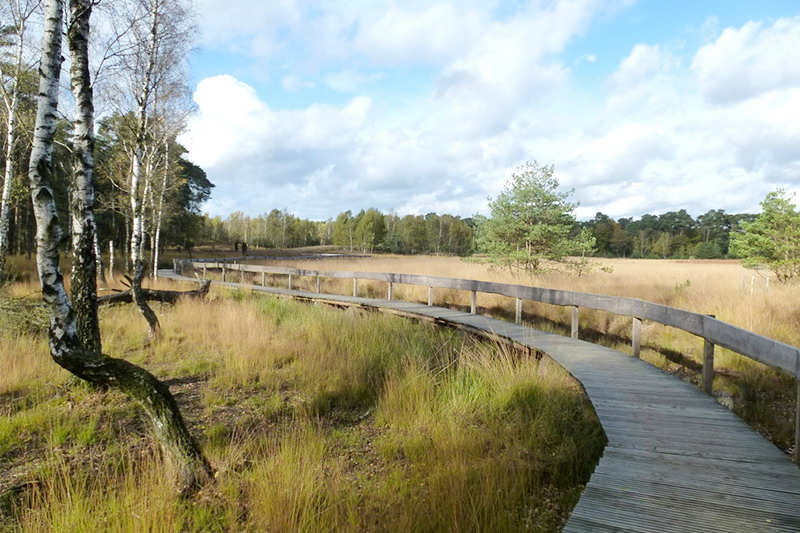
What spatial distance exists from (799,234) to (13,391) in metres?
20.8

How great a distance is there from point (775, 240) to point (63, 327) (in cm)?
2000

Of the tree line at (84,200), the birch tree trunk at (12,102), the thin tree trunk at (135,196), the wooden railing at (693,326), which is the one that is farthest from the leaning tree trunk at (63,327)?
the birch tree trunk at (12,102)

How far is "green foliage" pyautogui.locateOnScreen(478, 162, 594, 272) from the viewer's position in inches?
664

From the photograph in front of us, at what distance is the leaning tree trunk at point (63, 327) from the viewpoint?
3389mm

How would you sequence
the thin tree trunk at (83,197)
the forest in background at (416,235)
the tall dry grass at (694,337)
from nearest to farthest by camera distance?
the tall dry grass at (694,337), the thin tree trunk at (83,197), the forest in background at (416,235)

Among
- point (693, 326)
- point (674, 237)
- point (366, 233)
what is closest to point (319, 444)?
point (693, 326)

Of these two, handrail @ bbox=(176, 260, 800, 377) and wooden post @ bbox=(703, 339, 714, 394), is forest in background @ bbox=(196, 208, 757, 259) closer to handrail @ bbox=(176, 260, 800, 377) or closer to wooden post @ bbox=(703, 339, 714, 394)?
handrail @ bbox=(176, 260, 800, 377)

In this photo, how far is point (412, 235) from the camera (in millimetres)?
84688

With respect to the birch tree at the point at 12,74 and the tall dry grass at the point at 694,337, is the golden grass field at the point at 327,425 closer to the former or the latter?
the tall dry grass at the point at 694,337

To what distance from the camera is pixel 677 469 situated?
2.75 metres

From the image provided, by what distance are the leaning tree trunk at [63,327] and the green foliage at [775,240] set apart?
18.1 m

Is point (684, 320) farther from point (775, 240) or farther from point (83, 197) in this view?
point (775, 240)

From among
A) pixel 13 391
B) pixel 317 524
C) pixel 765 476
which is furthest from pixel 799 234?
pixel 13 391

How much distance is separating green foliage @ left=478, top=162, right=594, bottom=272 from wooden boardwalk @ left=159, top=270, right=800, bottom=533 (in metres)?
12.6
